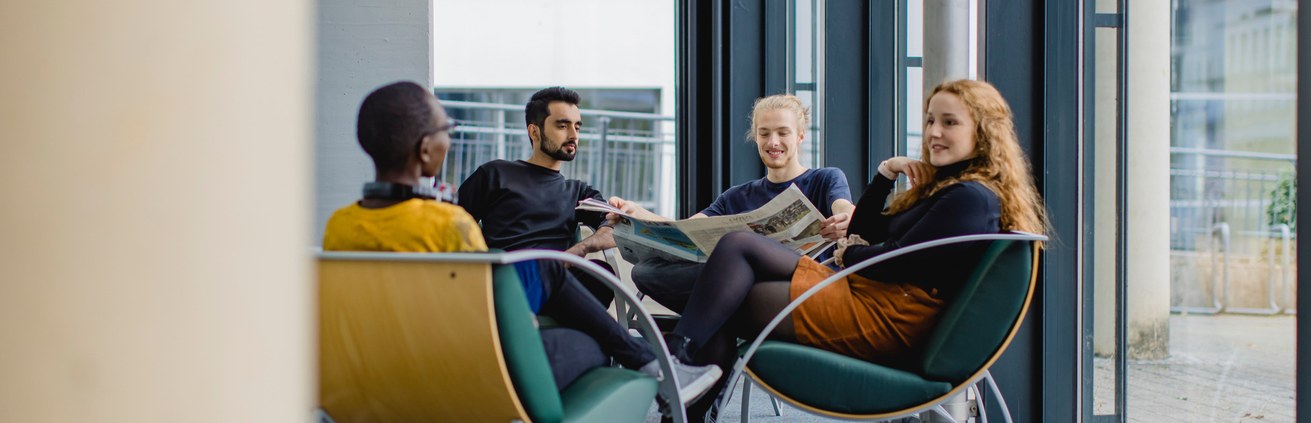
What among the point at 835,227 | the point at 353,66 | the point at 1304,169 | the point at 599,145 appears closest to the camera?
the point at 1304,169

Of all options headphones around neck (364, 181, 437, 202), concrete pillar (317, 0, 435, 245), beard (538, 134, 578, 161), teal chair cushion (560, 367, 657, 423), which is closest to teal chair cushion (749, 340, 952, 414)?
teal chair cushion (560, 367, 657, 423)

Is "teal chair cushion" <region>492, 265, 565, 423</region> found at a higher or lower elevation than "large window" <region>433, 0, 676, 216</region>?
lower

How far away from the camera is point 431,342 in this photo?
1.70m

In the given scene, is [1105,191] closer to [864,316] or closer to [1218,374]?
[1218,374]

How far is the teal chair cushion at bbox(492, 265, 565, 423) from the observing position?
1683 millimetres

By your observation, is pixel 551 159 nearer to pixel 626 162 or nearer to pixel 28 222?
pixel 28 222

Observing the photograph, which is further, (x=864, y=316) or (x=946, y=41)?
(x=946, y=41)

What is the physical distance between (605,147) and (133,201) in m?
7.31

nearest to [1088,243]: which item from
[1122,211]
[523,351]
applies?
[1122,211]

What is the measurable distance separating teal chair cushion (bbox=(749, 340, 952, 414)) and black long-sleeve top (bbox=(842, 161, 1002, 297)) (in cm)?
21

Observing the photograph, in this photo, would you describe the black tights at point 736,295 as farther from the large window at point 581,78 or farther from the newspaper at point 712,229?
the large window at point 581,78

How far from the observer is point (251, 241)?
61 centimetres

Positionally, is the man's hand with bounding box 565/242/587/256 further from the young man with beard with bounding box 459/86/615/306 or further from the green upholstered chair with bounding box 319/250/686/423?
the green upholstered chair with bounding box 319/250/686/423

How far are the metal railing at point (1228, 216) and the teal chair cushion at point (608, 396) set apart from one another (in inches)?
45.2
